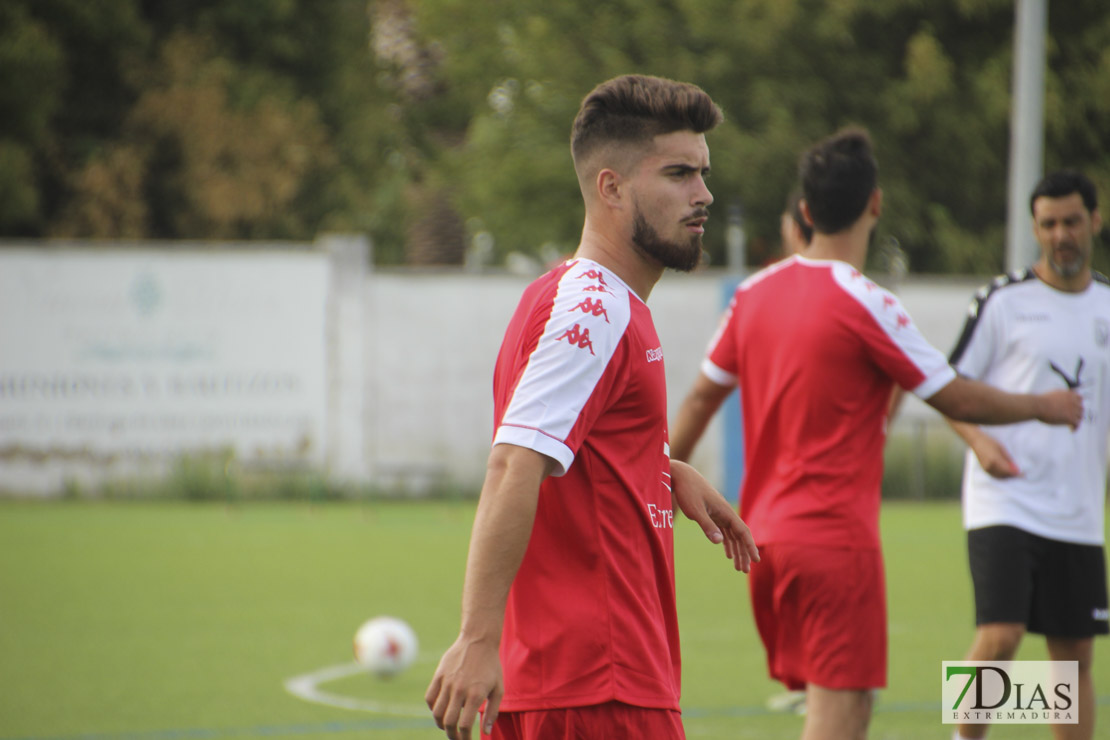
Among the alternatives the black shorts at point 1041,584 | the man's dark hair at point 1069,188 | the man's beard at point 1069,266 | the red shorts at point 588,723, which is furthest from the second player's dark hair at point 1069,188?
the red shorts at point 588,723

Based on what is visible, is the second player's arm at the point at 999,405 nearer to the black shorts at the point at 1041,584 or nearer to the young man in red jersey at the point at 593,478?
the black shorts at the point at 1041,584

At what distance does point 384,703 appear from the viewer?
295 inches

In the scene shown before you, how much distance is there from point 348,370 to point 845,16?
42.1ft

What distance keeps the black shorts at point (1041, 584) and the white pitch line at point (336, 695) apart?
9.79 ft

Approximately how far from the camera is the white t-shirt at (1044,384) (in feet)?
18.6

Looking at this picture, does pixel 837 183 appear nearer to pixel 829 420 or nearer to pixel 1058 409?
pixel 829 420

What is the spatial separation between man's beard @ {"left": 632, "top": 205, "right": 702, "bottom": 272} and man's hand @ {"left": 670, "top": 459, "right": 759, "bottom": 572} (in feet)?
1.78

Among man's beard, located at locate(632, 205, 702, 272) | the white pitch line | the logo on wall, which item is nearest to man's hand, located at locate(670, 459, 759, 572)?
man's beard, located at locate(632, 205, 702, 272)

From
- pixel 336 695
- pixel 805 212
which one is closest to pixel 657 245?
pixel 805 212

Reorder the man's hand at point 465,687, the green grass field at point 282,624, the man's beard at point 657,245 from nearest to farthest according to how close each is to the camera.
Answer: the man's hand at point 465,687, the man's beard at point 657,245, the green grass field at point 282,624

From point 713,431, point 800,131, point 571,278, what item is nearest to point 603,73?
point 800,131

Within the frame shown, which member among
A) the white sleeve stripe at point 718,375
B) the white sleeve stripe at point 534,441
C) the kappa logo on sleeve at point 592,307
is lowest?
the white sleeve stripe at point 718,375

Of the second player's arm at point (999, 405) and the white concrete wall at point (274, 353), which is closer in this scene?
the second player's arm at point (999, 405)

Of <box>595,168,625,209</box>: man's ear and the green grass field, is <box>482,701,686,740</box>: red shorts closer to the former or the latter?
<box>595,168,625,209</box>: man's ear
